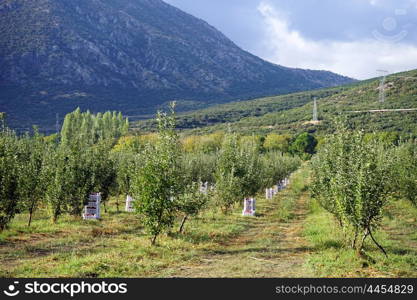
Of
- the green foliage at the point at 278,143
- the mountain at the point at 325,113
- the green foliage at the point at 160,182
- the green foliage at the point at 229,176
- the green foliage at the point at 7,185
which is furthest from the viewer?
the green foliage at the point at 278,143

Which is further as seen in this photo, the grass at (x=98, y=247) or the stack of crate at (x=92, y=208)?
the stack of crate at (x=92, y=208)

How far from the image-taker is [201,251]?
51.2 feet

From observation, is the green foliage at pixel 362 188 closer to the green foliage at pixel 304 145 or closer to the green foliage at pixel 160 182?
the green foliage at pixel 160 182

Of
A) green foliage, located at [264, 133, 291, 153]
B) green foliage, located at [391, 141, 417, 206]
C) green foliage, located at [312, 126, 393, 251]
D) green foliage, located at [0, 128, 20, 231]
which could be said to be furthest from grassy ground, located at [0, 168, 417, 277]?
green foliage, located at [264, 133, 291, 153]

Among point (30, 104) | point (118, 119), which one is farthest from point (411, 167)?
point (30, 104)

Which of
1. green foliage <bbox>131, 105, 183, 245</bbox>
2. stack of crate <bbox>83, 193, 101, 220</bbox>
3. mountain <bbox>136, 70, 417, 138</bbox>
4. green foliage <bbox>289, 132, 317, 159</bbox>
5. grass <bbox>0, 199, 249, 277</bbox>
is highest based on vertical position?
mountain <bbox>136, 70, 417, 138</bbox>

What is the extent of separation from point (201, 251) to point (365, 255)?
6.13 meters

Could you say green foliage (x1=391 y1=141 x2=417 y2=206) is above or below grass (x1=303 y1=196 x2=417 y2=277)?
above

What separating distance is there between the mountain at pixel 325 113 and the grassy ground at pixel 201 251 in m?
54.7

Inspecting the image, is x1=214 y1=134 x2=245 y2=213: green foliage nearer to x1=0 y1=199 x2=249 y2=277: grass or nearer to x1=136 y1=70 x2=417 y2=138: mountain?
x1=0 y1=199 x2=249 y2=277: grass

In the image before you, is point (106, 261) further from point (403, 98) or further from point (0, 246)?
point (403, 98)

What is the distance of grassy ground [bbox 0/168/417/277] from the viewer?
12.2 m

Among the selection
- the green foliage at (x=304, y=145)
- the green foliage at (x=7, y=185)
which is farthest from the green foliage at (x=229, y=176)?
the green foliage at (x=304, y=145)

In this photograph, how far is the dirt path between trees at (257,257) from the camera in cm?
1209
